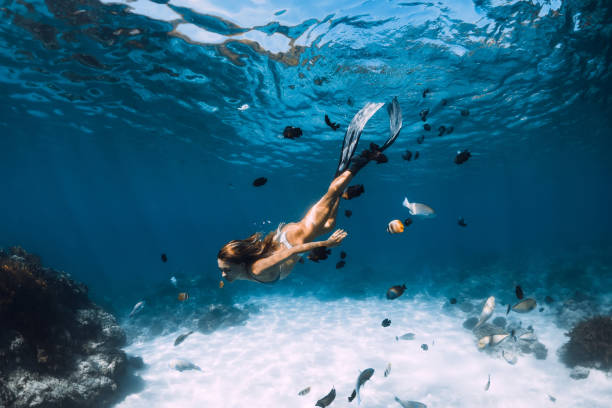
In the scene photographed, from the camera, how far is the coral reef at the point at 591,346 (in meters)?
8.59

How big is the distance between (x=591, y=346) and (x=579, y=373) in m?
1.22

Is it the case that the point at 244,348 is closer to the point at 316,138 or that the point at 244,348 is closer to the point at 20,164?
the point at 316,138

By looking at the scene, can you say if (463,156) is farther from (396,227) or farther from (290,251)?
(290,251)

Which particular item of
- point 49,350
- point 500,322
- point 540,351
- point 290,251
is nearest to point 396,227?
point 290,251

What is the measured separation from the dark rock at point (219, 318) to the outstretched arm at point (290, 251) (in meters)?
12.9

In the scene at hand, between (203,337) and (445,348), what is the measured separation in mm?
10902

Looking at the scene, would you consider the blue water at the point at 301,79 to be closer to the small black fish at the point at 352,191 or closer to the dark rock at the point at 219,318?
the small black fish at the point at 352,191

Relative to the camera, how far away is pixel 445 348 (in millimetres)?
11172

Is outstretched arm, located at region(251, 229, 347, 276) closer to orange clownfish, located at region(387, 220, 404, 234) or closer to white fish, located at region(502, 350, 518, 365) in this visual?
orange clownfish, located at region(387, 220, 404, 234)

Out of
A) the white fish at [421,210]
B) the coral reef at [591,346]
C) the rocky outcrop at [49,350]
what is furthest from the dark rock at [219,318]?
the coral reef at [591,346]

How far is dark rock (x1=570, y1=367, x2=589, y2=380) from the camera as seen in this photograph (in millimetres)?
8250

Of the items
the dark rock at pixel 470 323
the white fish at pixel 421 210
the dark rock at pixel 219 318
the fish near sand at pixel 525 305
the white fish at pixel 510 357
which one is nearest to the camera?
the fish near sand at pixel 525 305

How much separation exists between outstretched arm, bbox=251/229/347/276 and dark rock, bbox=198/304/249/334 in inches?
506

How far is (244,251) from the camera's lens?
10.7 feet
